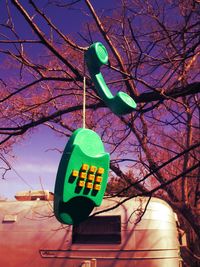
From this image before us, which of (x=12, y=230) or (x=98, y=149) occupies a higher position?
(x=98, y=149)

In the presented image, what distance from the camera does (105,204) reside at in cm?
639

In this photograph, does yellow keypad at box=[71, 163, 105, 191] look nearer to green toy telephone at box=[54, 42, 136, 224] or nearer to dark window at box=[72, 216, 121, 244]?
green toy telephone at box=[54, 42, 136, 224]

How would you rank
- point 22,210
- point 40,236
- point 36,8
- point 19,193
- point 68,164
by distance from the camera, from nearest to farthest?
point 68,164 → point 36,8 → point 40,236 → point 22,210 → point 19,193

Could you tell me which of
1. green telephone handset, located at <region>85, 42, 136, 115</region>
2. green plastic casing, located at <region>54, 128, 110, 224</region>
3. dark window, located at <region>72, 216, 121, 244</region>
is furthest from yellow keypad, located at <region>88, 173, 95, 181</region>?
dark window, located at <region>72, 216, 121, 244</region>

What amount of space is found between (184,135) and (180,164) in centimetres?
87

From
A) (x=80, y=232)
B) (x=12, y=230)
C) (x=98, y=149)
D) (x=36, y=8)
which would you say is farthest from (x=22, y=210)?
(x=98, y=149)

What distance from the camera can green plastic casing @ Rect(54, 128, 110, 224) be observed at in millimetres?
1416

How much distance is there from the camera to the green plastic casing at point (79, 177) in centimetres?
142

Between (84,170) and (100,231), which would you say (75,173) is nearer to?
(84,170)

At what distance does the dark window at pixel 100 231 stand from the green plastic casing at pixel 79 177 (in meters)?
4.63

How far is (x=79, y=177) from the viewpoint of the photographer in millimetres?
1439

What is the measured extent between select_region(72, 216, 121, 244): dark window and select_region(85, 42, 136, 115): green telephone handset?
475 centimetres

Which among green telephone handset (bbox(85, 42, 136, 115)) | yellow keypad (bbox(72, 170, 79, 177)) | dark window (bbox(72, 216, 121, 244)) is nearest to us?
yellow keypad (bbox(72, 170, 79, 177))

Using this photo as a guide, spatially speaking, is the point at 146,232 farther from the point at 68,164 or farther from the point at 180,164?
the point at 68,164
